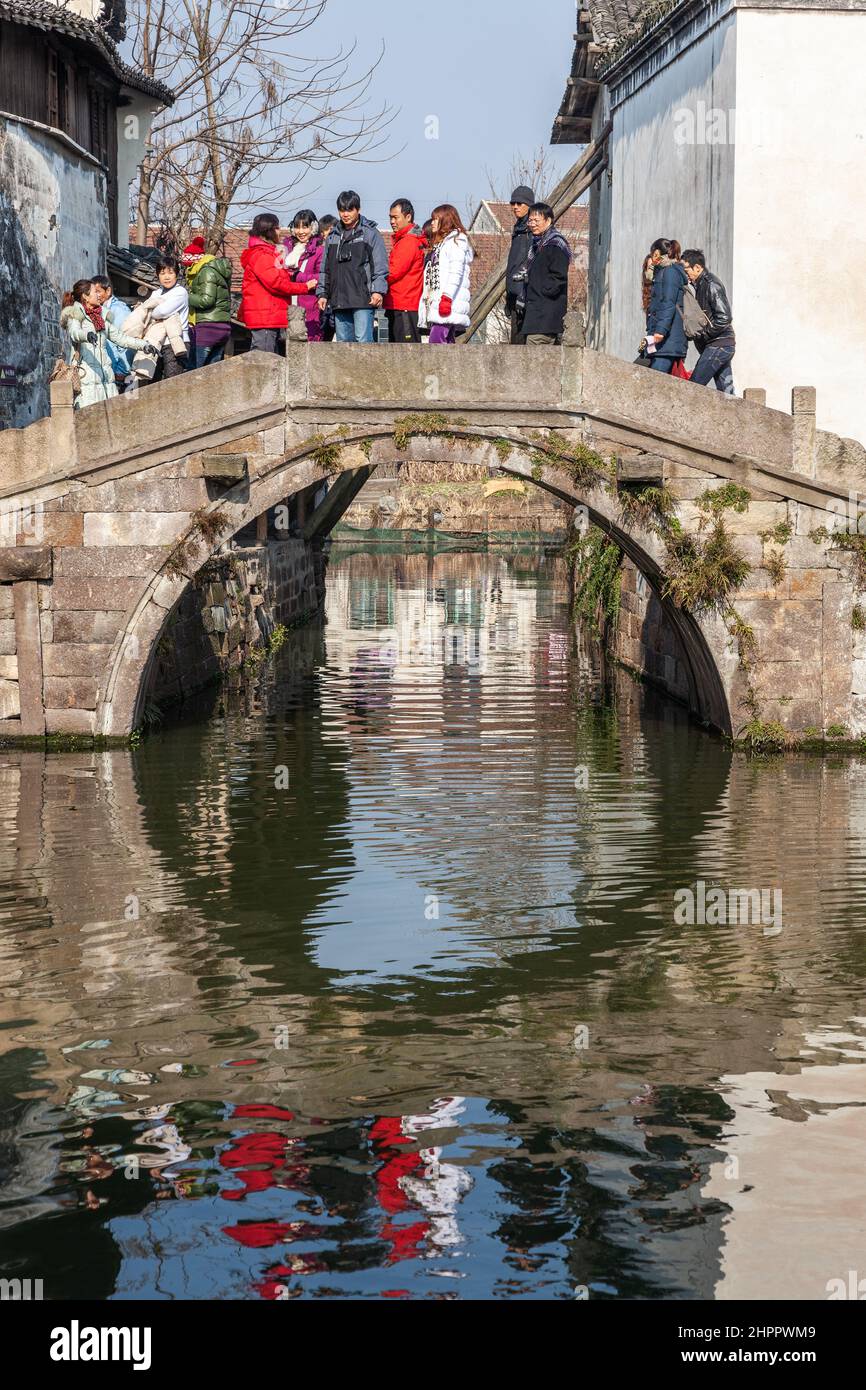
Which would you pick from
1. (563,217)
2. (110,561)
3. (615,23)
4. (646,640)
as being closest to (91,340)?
(110,561)

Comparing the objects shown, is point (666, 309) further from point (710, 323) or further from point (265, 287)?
point (265, 287)

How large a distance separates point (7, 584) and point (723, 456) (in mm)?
5543

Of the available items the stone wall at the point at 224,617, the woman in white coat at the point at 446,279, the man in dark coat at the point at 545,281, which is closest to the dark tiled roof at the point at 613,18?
the stone wall at the point at 224,617

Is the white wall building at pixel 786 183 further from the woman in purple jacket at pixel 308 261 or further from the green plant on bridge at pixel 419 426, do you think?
the woman in purple jacket at pixel 308 261

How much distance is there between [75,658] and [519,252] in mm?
4574

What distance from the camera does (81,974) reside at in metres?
7.88

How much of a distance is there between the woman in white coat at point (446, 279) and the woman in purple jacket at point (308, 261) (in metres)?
0.82

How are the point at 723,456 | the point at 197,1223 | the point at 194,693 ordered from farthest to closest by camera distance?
the point at 194,693, the point at 723,456, the point at 197,1223

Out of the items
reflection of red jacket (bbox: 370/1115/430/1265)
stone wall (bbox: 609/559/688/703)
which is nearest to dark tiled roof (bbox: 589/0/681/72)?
stone wall (bbox: 609/559/688/703)

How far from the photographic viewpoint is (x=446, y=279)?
12.7 meters

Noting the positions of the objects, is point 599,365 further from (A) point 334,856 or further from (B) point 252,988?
(B) point 252,988

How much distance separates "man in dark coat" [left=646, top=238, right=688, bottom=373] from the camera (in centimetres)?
1309

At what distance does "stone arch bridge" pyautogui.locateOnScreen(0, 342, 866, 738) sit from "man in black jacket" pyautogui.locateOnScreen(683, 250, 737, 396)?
65 cm
